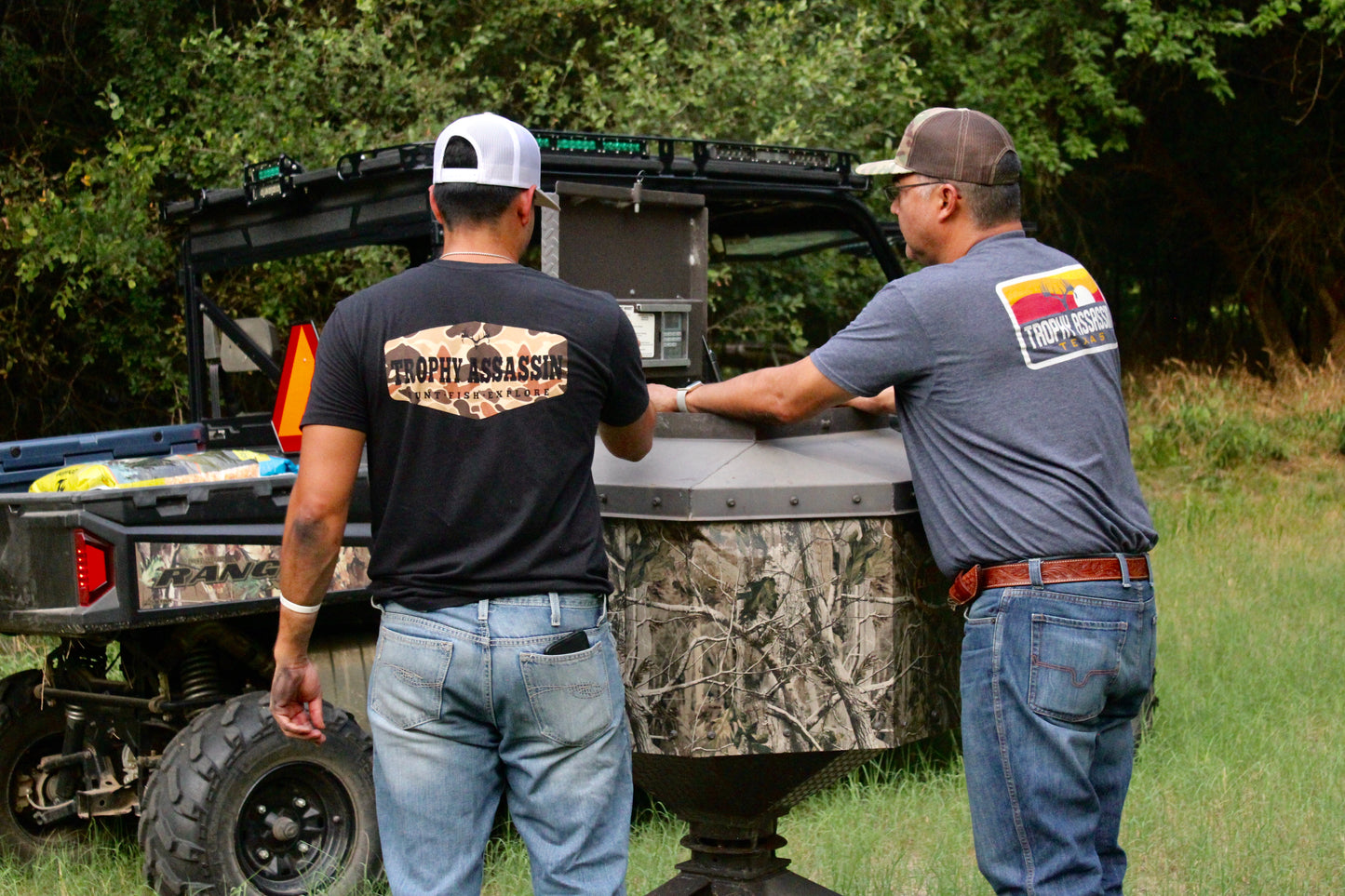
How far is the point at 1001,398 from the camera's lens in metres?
2.63

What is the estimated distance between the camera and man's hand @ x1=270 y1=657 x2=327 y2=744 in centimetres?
263

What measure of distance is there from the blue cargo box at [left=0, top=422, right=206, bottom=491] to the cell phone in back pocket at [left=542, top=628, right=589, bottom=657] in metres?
2.95

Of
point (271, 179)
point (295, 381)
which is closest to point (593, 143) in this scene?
point (271, 179)

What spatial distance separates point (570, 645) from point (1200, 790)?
294 cm

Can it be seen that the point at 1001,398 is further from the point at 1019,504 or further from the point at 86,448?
the point at 86,448

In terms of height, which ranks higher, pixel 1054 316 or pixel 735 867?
pixel 1054 316

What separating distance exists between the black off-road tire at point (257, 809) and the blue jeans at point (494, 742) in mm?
1403

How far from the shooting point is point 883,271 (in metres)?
5.55

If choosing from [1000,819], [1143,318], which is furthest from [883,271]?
[1143,318]

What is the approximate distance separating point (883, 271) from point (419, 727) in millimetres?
3477

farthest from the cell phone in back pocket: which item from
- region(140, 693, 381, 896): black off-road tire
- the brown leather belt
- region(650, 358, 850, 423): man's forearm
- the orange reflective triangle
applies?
the orange reflective triangle

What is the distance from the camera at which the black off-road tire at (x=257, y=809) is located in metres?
3.77

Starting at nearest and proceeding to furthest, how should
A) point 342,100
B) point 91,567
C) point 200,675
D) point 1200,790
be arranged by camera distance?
Result: point 91,567, point 200,675, point 1200,790, point 342,100

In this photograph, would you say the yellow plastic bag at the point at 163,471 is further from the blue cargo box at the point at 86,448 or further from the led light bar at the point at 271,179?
the led light bar at the point at 271,179
